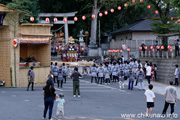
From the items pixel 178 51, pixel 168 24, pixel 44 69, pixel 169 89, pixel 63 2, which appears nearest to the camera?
pixel 169 89

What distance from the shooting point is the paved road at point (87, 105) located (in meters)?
15.5

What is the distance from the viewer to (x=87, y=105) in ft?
61.5

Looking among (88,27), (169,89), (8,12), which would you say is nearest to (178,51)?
(8,12)

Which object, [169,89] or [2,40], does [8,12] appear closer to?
[2,40]

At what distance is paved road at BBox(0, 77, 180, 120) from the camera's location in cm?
1548

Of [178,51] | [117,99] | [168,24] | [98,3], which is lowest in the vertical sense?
[117,99]

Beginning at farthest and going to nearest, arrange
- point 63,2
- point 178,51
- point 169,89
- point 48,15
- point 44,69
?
point 63,2 < point 48,15 < point 178,51 < point 44,69 < point 169,89

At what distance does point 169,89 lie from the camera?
1509 centimetres

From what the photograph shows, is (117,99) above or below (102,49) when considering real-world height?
below

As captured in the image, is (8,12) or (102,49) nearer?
(8,12)

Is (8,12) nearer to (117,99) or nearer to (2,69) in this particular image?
(2,69)

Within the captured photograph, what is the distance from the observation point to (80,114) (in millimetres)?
16000

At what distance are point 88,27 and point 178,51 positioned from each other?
28350 millimetres

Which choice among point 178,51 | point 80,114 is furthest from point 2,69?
point 178,51
